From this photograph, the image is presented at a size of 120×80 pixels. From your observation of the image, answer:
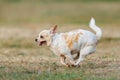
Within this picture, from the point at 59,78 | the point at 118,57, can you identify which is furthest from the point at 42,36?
the point at 118,57

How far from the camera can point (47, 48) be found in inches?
768

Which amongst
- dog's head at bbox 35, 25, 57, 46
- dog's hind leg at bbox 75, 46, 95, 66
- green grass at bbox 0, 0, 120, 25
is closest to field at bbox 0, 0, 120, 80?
green grass at bbox 0, 0, 120, 25

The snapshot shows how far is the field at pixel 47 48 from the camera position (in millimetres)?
11930

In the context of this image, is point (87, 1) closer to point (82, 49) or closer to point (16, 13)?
point (16, 13)

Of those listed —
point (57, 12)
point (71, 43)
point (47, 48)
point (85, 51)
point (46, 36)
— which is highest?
point (57, 12)

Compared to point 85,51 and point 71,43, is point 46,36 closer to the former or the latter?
point 71,43

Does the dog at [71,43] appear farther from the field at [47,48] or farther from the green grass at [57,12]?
the green grass at [57,12]

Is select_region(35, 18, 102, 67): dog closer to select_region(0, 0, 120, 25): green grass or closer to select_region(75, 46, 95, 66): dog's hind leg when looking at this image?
select_region(75, 46, 95, 66): dog's hind leg

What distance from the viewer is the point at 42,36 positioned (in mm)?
12586

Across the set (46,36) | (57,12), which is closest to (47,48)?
(46,36)

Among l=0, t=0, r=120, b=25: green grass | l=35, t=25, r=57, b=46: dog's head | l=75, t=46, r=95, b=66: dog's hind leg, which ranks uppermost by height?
l=0, t=0, r=120, b=25: green grass

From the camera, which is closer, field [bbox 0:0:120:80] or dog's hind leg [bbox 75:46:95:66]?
field [bbox 0:0:120:80]

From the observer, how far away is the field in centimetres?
1193

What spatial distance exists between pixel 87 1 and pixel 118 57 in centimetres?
3290
